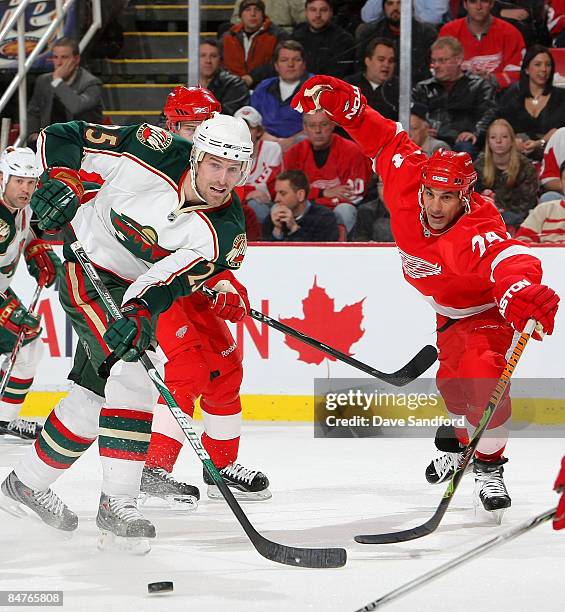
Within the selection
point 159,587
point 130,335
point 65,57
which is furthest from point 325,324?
point 159,587

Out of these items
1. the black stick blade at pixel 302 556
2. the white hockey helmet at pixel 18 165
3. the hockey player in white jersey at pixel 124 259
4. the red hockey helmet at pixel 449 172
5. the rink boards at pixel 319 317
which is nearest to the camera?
the black stick blade at pixel 302 556

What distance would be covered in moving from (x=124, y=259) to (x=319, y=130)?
2825 millimetres

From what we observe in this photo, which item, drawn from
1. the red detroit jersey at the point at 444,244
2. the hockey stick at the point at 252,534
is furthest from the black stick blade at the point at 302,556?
the red detroit jersey at the point at 444,244

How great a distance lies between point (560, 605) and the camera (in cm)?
232

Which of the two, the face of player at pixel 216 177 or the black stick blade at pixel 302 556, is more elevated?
the face of player at pixel 216 177

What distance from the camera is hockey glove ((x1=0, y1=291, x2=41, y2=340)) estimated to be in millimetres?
4559

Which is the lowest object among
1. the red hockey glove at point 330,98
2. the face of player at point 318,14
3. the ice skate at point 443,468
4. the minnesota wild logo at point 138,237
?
the ice skate at point 443,468

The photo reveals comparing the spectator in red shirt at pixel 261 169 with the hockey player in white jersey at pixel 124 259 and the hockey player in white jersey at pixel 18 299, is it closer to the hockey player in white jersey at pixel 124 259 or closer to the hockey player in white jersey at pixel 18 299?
the hockey player in white jersey at pixel 18 299

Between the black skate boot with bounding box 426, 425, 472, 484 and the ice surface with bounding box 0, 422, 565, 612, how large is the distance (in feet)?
0.22

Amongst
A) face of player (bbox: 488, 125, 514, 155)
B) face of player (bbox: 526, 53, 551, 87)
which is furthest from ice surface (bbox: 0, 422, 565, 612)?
face of player (bbox: 526, 53, 551, 87)

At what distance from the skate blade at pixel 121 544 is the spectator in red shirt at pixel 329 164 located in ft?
9.63

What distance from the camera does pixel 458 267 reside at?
330cm

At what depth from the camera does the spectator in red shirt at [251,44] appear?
19.7ft

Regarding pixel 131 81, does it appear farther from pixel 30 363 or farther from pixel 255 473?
pixel 255 473
